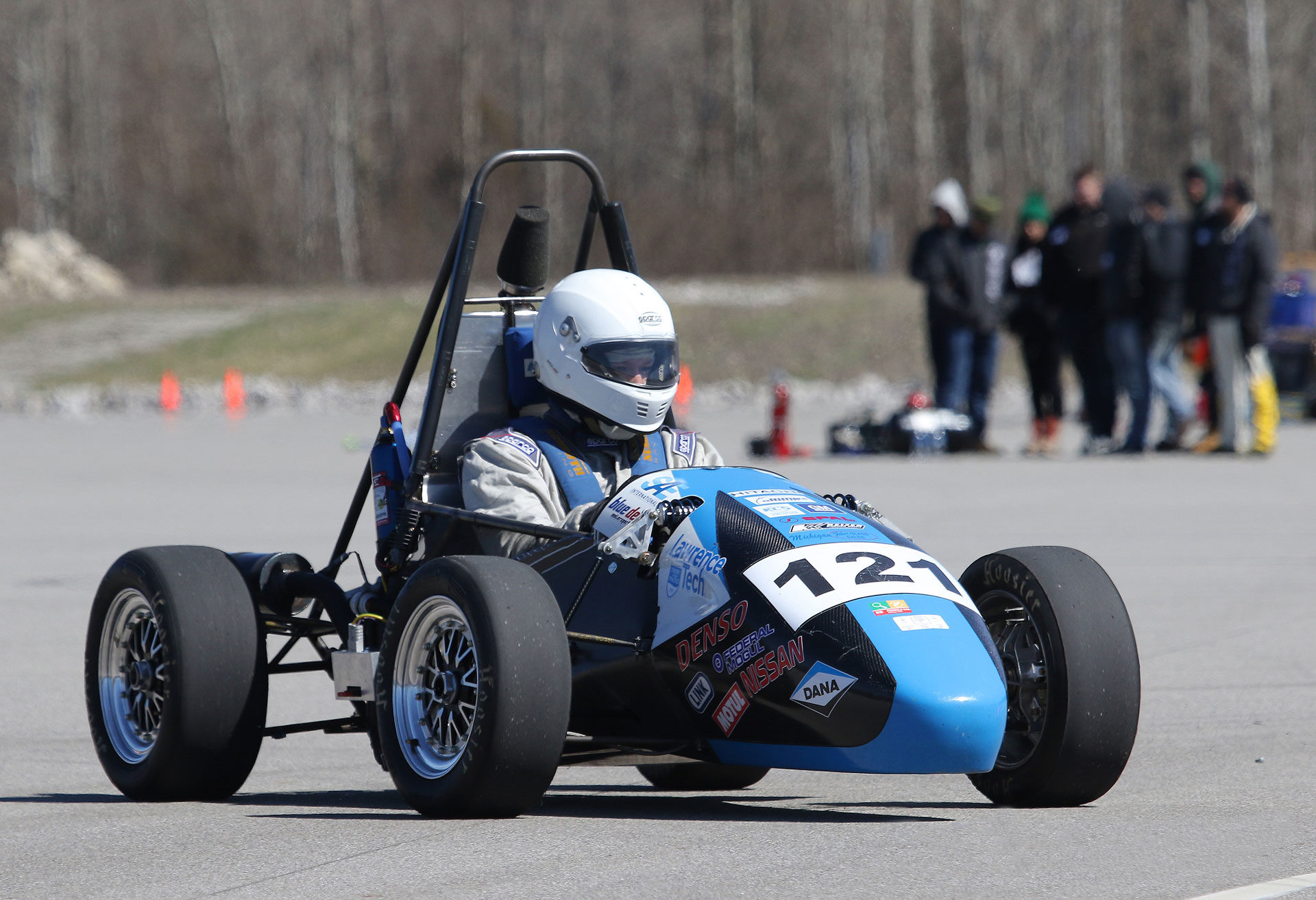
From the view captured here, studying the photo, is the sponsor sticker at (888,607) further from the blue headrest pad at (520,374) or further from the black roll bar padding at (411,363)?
the black roll bar padding at (411,363)

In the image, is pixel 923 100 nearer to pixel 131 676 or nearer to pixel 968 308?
pixel 968 308

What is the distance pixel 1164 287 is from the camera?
17.6 meters

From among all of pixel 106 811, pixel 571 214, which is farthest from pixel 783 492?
pixel 571 214

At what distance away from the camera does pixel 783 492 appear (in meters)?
5.53

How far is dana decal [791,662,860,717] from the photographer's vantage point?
4.91 meters

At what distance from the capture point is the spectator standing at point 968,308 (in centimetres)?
1855

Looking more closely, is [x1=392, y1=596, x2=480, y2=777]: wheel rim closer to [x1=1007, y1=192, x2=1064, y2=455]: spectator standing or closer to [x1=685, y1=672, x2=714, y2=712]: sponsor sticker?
[x1=685, y1=672, x2=714, y2=712]: sponsor sticker

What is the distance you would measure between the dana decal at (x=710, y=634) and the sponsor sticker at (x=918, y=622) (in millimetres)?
416

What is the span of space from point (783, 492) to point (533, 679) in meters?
0.98

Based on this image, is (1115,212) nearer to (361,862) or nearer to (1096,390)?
(1096,390)

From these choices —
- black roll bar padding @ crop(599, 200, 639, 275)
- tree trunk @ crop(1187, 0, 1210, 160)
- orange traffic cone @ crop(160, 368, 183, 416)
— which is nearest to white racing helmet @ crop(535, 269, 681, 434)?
black roll bar padding @ crop(599, 200, 639, 275)

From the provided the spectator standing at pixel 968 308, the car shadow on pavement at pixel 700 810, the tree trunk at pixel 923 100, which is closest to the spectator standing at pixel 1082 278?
the spectator standing at pixel 968 308

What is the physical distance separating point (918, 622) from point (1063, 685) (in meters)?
0.49

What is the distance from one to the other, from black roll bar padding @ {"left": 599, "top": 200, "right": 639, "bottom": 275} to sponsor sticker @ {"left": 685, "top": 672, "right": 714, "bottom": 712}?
2.31 metres
